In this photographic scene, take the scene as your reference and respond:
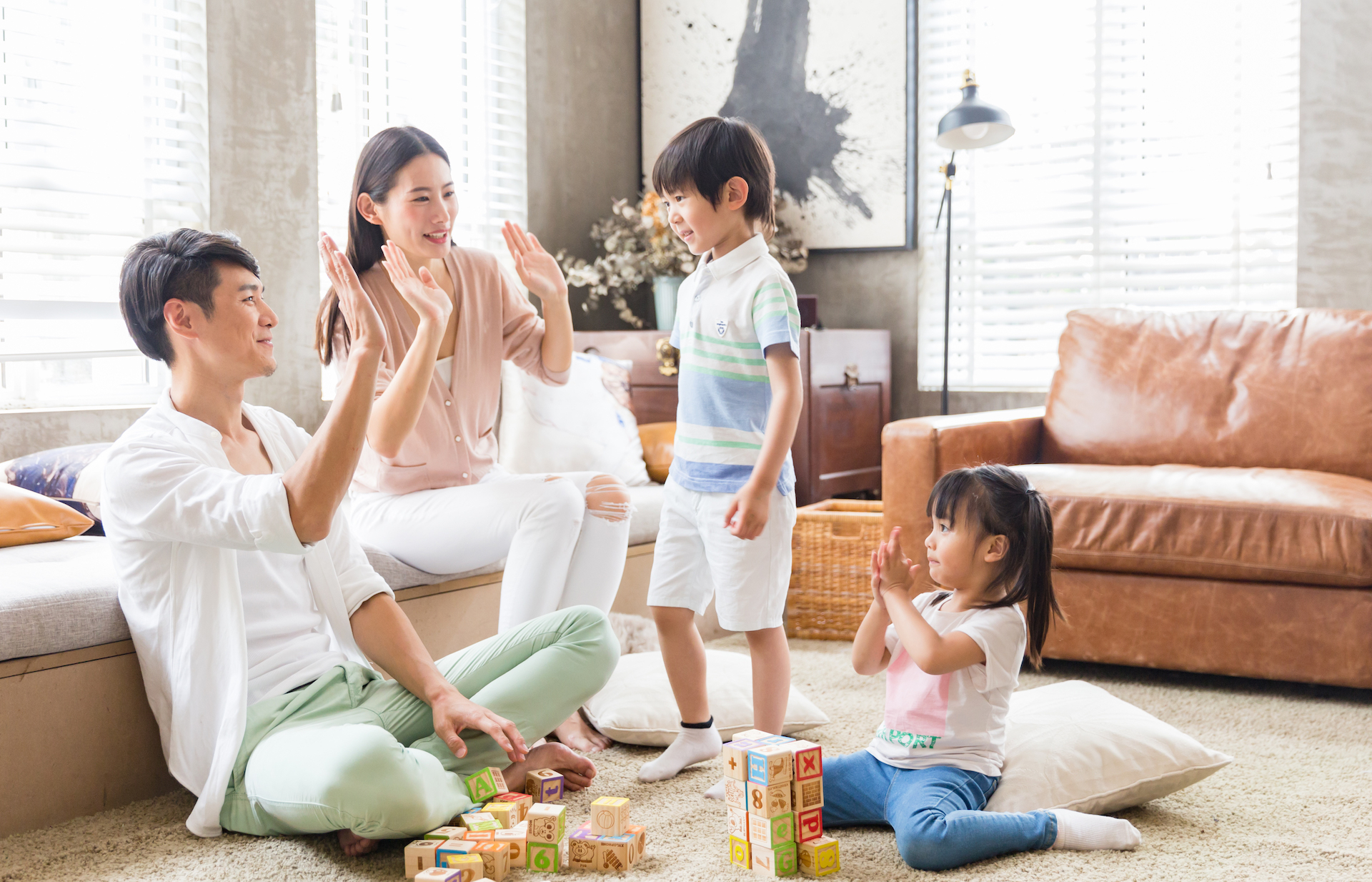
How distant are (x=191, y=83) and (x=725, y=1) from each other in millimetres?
2073

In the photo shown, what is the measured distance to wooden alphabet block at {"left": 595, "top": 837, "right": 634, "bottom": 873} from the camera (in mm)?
1530

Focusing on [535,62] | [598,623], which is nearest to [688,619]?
[598,623]

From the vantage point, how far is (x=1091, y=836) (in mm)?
1592

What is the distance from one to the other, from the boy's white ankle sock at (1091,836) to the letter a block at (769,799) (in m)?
0.40

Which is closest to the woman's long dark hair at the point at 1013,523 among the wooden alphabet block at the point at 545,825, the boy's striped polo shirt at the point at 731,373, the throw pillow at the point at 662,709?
the boy's striped polo shirt at the point at 731,373

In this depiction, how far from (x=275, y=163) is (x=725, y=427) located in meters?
1.77

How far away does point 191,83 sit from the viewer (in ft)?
9.39

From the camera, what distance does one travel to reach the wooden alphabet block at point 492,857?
1477mm

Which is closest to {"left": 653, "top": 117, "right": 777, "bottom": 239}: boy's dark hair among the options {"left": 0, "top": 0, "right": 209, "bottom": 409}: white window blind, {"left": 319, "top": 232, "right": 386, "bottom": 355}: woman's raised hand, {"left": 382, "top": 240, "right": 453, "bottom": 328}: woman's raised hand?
{"left": 382, "top": 240, "right": 453, "bottom": 328}: woman's raised hand

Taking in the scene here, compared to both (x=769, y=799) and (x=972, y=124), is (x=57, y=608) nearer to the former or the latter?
(x=769, y=799)

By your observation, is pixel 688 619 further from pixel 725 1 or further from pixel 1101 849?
pixel 725 1

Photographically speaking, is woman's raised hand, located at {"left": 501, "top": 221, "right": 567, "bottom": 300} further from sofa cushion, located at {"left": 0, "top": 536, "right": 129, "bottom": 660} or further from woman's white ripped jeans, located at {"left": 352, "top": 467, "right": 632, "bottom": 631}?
sofa cushion, located at {"left": 0, "top": 536, "right": 129, "bottom": 660}

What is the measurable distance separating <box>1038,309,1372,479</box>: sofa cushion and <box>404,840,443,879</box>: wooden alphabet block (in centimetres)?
221

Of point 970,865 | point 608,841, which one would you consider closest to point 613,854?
point 608,841
